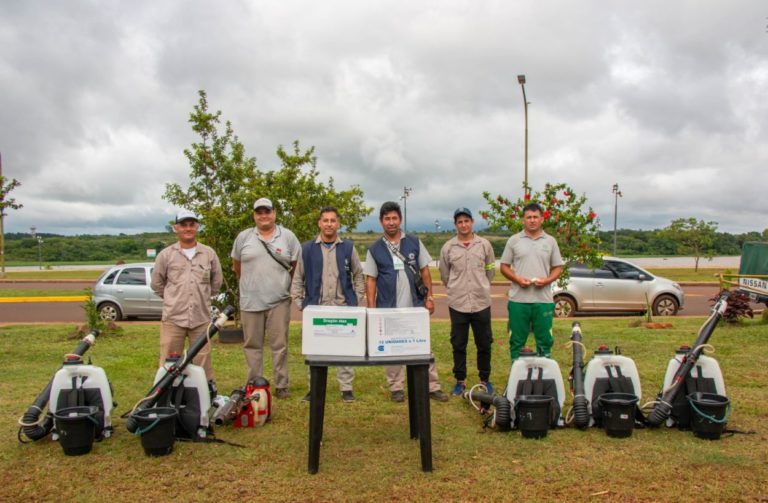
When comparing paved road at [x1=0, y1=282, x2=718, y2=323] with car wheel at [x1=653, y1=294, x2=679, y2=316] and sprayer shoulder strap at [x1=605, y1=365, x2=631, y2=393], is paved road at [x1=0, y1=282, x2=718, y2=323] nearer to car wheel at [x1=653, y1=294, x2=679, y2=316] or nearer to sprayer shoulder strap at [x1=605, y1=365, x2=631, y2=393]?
car wheel at [x1=653, y1=294, x2=679, y2=316]

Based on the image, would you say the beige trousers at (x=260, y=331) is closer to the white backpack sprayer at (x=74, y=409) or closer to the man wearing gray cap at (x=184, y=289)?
the man wearing gray cap at (x=184, y=289)

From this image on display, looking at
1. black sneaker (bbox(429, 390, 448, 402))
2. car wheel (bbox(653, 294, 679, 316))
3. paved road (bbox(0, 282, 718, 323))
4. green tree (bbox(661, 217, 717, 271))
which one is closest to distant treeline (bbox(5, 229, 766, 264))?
green tree (bbox(661, 217, 717, 271))

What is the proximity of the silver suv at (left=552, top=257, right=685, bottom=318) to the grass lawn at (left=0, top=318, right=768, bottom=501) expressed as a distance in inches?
298

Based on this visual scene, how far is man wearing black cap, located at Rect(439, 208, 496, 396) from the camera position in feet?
19.6

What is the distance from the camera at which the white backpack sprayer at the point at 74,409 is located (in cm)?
443

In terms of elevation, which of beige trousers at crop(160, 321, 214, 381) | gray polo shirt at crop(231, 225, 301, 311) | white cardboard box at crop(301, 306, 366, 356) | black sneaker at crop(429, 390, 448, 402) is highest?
gray polo shirt at crop(231, 225, 301, 311)

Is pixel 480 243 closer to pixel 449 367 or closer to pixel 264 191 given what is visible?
pixel 449 367

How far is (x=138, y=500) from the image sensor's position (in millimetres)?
3756

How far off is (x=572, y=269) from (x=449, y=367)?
7329 mm

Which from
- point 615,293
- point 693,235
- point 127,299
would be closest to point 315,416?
point 127,299

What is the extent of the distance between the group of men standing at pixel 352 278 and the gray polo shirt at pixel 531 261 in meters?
0.01

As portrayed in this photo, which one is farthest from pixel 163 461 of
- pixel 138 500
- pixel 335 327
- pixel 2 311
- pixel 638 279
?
pixel 2 311

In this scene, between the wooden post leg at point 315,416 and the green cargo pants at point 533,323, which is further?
the green cargo pants at point 533,323

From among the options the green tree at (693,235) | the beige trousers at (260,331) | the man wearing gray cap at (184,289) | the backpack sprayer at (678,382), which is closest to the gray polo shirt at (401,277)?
the beige trousers at (260,331)
